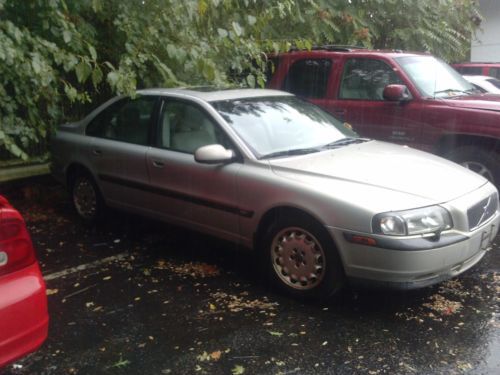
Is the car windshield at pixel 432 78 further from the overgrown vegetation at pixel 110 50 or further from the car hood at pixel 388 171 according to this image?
the car hood at pixel 388 171

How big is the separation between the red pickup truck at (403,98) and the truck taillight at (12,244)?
454 centimetres

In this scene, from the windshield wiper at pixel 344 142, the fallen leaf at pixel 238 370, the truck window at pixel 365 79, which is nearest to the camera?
the fallen leaf at pixel 238 370

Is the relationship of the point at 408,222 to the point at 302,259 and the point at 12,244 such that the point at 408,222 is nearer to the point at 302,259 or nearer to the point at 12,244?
the point at 302,259

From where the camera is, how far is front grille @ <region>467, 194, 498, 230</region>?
3908mm

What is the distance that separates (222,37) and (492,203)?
361 cm

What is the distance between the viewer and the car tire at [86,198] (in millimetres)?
5910

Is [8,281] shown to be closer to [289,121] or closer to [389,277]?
[389,277]

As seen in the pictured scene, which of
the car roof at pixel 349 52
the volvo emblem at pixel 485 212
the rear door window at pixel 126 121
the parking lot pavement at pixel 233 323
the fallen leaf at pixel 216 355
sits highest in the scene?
the car roof at pixel 349 52

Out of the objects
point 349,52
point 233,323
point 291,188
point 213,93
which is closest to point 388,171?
point 291,188

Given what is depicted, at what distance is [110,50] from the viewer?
6.75 metres

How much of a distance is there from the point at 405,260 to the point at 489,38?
1689 centimetres

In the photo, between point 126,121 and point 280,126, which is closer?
point 280,126

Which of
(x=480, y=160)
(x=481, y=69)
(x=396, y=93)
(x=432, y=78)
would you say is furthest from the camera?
(x=481, y=69)

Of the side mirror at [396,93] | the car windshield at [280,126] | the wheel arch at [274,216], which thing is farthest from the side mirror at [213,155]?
the side mirror at [396,93]
